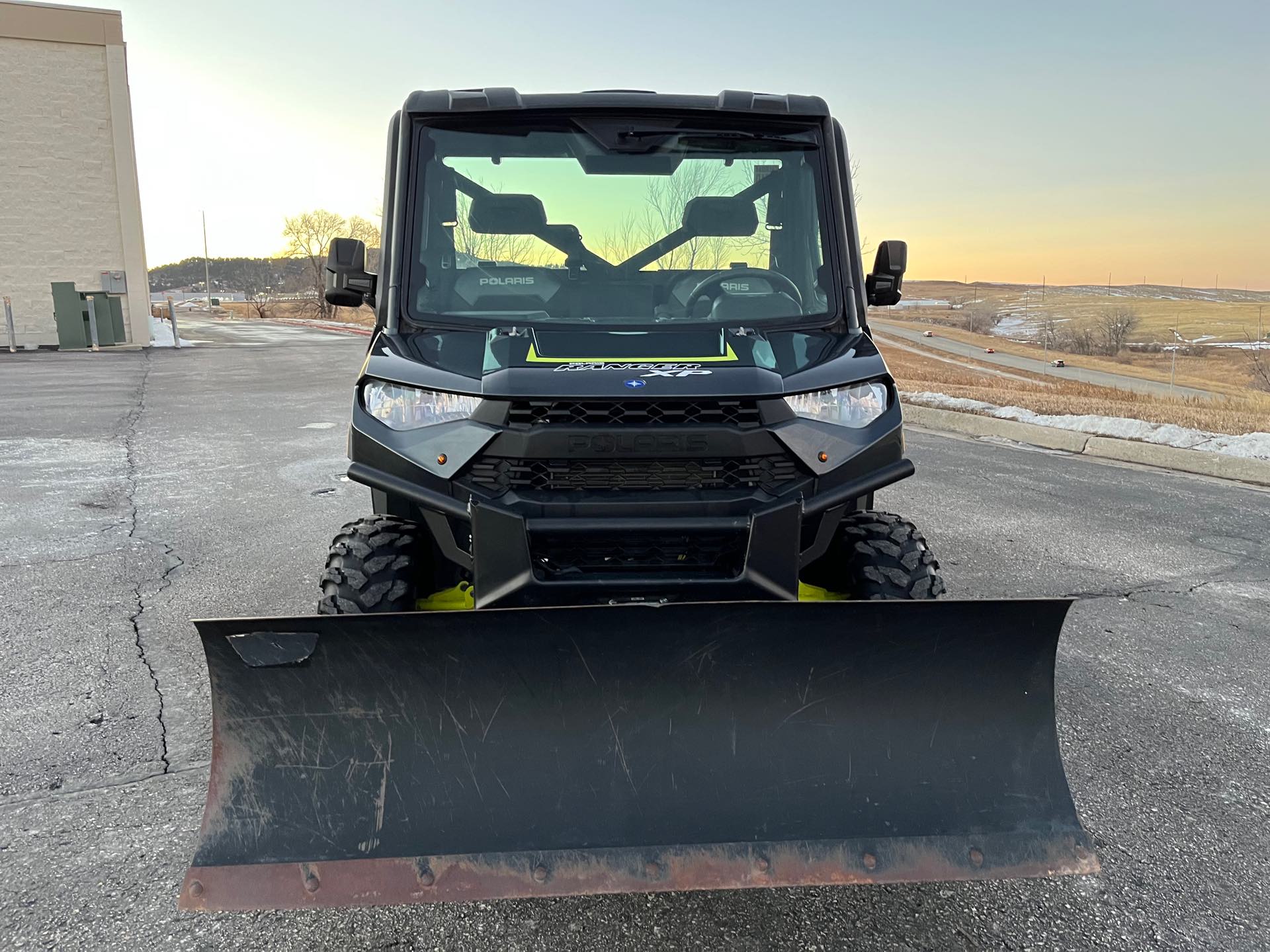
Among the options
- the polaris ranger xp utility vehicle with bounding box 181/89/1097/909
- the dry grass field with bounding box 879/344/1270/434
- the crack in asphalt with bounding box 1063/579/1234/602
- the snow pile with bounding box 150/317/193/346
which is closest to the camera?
the polaris ranger xp utility vehicle with bounding box 181/89/1097/909

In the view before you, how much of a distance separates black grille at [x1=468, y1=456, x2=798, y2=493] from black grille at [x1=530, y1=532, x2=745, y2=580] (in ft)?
0.53

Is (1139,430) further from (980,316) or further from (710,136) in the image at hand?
(980,316)

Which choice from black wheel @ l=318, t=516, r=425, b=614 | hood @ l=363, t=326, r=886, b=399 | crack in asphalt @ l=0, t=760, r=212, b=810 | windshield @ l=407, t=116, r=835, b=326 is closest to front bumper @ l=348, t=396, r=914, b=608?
hood @ l=363, t=326, r=886, b=399

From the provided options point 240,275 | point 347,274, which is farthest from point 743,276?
point 240,275

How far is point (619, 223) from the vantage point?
A: 357 centimetres

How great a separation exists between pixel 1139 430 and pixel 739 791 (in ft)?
29.7

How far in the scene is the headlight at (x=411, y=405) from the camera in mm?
2809

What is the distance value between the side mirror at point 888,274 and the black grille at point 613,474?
1.34 m

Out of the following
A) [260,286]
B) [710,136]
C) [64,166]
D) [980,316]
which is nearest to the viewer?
[710,136]

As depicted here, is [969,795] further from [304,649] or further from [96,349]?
[96,349]

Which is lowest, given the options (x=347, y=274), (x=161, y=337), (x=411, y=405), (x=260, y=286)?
(x=161, y=337)

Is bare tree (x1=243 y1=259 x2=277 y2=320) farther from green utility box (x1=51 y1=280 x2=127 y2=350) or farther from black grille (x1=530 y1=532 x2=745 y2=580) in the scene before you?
black grille (x1=530 y1=532 x2=745 y2=580)

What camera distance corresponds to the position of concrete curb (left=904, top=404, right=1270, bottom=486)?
26.9ft

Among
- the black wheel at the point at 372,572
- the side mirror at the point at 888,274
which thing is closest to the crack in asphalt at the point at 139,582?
the black wheel at the point at 372,572
